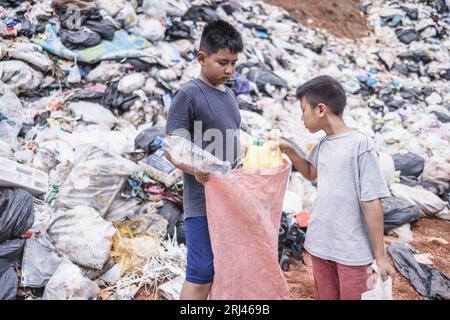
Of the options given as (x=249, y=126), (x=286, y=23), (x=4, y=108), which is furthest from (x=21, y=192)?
(x=286, y=23)

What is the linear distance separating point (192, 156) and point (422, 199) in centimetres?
306

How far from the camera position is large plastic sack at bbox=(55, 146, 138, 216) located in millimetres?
2791

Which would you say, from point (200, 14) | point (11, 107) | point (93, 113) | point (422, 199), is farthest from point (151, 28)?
point (422, 199)

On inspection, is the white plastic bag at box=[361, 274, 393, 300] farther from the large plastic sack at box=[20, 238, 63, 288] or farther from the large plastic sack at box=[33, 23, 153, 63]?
the large plastic sack at box=[33, 23, 153, 63]

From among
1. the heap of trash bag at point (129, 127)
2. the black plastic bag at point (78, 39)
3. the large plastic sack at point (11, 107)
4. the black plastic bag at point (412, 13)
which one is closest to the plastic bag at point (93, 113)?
the heap of trash bag at point (129, 127)

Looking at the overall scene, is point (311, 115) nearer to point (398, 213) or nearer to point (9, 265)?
point (9, 265)

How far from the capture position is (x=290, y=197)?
3496 mm

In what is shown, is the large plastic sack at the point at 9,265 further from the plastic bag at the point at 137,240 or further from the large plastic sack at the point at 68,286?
the plastic bag at the point at 137,240

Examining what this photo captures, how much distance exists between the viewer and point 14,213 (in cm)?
239

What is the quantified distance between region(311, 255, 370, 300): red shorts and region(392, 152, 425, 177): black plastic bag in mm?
3018

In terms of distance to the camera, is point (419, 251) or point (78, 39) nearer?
point (419, 251)

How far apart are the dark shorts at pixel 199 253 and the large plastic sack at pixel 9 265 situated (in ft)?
4.01

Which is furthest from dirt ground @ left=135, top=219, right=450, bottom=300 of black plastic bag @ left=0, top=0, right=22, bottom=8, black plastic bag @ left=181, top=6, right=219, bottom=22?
black plastic bag @ left=0, top=0, right=22, bottom=8

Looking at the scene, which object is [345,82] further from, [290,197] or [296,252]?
[296,252]
